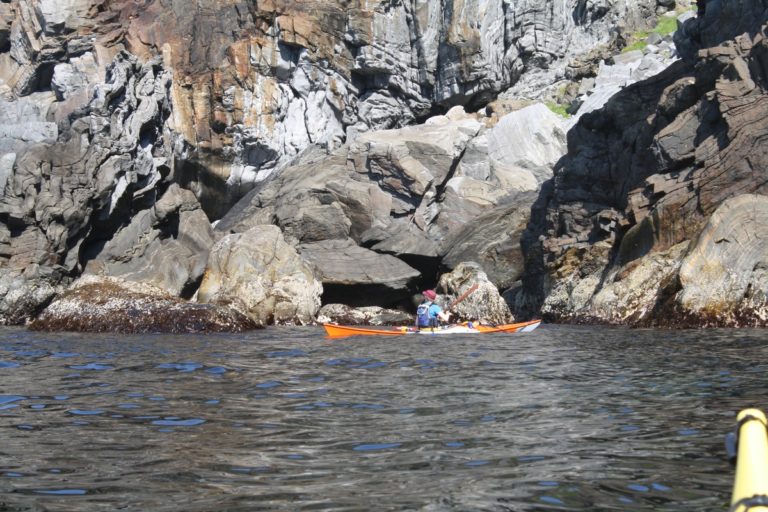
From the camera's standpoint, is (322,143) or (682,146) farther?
(322,143)

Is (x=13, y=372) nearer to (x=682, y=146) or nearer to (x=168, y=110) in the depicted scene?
(x=682, y=146)

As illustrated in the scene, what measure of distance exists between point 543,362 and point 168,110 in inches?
1432

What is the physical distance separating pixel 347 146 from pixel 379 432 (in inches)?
1710

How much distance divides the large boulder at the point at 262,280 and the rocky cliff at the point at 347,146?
0.31ft

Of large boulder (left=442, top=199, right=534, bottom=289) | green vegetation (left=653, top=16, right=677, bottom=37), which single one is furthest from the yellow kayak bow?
green vegetation (left=653, top=16, right=677, bottom=37)

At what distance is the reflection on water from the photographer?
5855 mm

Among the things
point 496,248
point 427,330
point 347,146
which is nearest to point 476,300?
point 496,248

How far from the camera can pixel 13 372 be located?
13.7 metres

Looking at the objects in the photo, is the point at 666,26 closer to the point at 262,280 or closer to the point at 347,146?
the point at 347,146

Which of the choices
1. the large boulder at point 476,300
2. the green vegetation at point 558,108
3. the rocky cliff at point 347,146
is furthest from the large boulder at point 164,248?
the green vegetation at point 558,108

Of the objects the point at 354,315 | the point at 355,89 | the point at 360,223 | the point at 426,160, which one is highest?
the point at 355,89

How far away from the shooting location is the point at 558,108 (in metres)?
58.2

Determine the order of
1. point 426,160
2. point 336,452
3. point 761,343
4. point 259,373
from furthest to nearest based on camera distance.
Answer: point 426,160 → point 761,343 → point 259,373 → point 336,452

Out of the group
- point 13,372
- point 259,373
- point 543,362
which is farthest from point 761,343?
point 13,372
